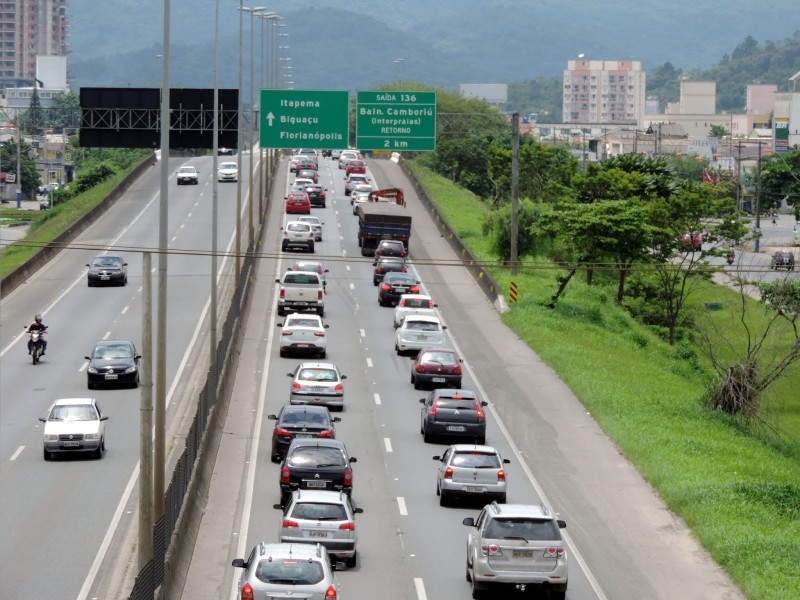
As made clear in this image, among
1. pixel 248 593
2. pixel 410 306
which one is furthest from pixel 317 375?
pixel 248 593

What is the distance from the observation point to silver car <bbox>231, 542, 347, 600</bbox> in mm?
21188

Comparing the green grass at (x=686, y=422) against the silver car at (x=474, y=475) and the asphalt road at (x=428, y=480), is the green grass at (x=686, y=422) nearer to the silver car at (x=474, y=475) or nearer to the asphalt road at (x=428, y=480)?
the asphalt road at (x=428, y=480)

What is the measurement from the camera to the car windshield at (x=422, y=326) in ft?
173

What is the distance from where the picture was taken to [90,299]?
2562 inches

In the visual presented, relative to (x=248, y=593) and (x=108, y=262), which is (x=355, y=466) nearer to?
(x=248, y=593)

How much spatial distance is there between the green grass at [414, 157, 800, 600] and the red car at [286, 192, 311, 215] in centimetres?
1430

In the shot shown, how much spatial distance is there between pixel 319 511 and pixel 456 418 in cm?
1274

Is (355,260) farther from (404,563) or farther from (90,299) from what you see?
(404,563)

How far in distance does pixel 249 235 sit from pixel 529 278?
1480 cm

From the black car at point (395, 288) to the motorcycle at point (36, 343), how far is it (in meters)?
16.9

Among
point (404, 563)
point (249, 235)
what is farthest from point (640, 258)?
point (404, 563)

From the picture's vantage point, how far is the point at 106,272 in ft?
223

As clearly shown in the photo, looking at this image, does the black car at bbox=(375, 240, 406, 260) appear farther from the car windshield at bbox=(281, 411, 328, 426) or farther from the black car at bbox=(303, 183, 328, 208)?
the car windshield at bbox=(281, 411, 328, 426)

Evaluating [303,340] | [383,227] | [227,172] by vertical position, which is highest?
[227,172]
